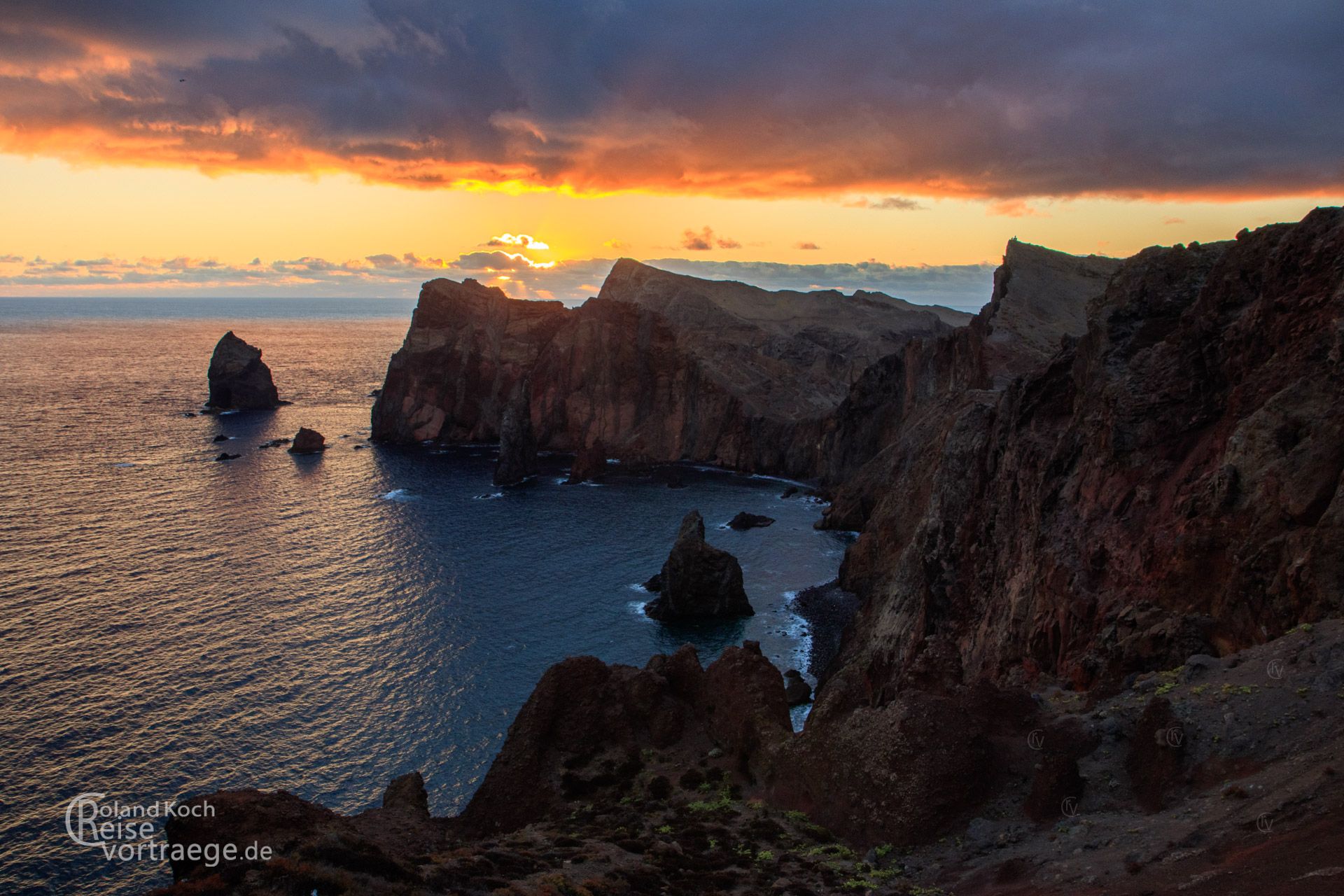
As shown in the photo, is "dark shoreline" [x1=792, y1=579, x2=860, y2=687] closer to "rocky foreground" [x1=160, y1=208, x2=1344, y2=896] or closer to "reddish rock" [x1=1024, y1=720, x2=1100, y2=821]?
"rocky foreground" [x1=160, y1=208, x2=1344, y2=896]

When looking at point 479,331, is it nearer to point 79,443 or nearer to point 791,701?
point 79,443

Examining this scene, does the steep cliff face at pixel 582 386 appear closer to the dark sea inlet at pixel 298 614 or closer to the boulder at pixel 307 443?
the boulder at pixel 307 443

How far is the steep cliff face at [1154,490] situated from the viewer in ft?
82.9

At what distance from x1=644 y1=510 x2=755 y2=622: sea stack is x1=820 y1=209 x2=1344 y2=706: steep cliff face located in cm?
3186

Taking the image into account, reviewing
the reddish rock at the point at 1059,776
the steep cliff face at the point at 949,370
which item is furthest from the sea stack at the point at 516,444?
the reddish rock at the point at 1059,776

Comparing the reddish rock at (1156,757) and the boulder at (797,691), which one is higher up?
the reddish rock at (1156,757)

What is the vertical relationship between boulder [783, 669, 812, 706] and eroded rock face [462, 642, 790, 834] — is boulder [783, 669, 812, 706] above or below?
below

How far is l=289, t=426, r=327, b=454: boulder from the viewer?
14600 cm

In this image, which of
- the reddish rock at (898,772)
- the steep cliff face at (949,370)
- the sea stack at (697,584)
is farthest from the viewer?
the steep cliff face at (949,370)

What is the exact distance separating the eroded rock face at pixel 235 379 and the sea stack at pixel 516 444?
267 ft

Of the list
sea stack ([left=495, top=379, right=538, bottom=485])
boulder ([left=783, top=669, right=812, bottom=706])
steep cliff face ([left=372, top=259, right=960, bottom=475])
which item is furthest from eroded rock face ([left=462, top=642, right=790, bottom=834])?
steep cliff face ([left=372, top=259, right=960, bottom=475])

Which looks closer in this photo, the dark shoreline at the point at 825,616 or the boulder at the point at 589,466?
Answer: the dark shoreline at the point at 825,616

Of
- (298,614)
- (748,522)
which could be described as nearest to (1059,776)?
(298,614)

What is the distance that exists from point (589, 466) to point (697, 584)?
205 feet
